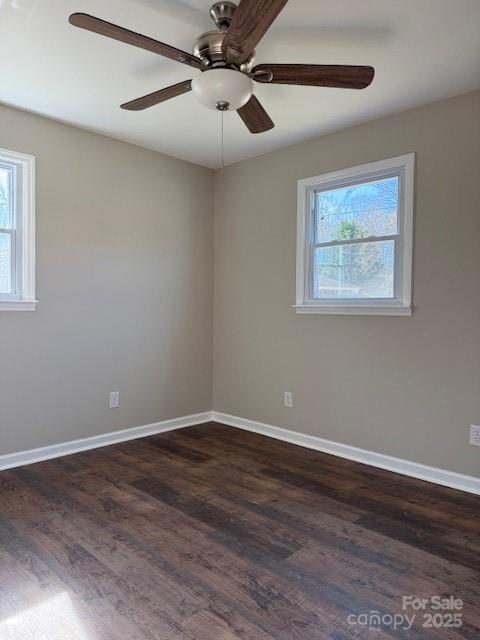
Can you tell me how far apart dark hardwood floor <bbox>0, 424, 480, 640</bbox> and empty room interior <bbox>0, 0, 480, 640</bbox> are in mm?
14

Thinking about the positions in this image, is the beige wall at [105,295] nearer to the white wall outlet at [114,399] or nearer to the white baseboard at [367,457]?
the white wall outlet at [114,399]

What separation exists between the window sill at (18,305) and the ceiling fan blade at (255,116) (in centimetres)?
191

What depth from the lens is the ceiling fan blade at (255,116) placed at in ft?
7.38

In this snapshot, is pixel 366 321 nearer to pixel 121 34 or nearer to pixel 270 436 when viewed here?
pixel 270 436

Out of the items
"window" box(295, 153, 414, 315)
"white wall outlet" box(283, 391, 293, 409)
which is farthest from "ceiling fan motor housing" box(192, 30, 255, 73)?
"white wall outlet" box(283, 391, 293, 409)

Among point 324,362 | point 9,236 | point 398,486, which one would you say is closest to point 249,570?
point 398,486

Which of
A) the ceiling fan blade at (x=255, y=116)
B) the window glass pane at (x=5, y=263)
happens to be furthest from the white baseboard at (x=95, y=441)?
the ceiling fan blade at (x=255, y=116)

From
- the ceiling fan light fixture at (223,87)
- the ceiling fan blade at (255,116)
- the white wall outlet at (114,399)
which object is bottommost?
the white wall outlet at (114,399)

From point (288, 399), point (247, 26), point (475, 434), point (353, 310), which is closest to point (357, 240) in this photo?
point (353, 310)

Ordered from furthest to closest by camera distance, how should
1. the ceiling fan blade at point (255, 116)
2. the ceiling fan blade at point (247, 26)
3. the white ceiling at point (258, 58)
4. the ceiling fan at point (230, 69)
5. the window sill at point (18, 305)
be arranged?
the window sill at point (18, 305) < the ceiling fan blade at point (255, 116) < the white ceiling at point (258, 58) < the ceiling fan at point (230, 69) < the ceiling fan blade at point (247, 26)

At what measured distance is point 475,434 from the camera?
2.71m

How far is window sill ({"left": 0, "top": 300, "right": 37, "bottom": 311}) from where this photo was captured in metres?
2.99

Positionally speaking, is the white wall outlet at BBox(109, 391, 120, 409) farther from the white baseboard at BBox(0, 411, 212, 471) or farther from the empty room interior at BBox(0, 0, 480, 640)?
the white baseboard at BBox(0, 411, 212, 471)

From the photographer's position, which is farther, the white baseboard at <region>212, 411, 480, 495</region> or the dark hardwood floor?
the white baseboard at <region>212, 411, 480, 495</region>
